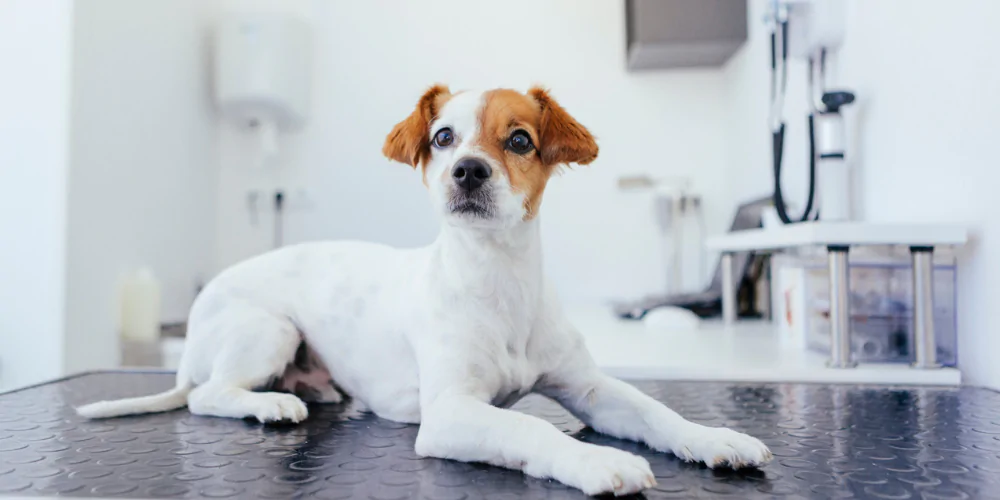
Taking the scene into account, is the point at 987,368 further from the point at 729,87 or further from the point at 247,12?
the point at 247,12

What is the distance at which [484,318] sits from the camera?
36.2 inches

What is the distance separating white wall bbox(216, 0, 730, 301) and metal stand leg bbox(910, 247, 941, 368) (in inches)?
70.3

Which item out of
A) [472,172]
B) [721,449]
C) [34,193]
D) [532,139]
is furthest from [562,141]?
[34,193]

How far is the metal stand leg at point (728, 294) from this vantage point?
219cm

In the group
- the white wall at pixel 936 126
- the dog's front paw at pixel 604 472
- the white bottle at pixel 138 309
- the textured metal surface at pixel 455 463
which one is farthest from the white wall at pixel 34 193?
the white wall at pixel 936 126

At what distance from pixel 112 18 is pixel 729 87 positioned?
2299mm

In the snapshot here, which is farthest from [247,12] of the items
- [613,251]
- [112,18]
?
[613,251]

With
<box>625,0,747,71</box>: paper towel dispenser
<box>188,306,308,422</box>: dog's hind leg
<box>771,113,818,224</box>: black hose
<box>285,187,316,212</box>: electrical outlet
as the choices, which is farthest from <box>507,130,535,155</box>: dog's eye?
<box>285,187,316,212</box>: electrical outlet

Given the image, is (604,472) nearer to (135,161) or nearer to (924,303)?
(924,303)

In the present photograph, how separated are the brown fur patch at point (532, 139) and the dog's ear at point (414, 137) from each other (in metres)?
0.09

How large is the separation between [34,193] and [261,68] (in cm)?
106

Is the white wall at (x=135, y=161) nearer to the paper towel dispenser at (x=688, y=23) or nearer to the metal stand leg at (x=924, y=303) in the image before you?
the paper towel dispenser at (x=688, y=23)

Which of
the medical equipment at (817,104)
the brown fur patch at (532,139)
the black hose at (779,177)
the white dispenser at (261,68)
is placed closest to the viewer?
the brown fur patch at (532,139)

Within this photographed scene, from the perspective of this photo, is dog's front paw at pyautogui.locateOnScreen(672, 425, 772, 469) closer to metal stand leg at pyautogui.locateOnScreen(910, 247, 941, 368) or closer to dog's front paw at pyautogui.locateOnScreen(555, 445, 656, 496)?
dog's front paw at pyautogui.locateOnScreen(555, 445, 656, 496)
